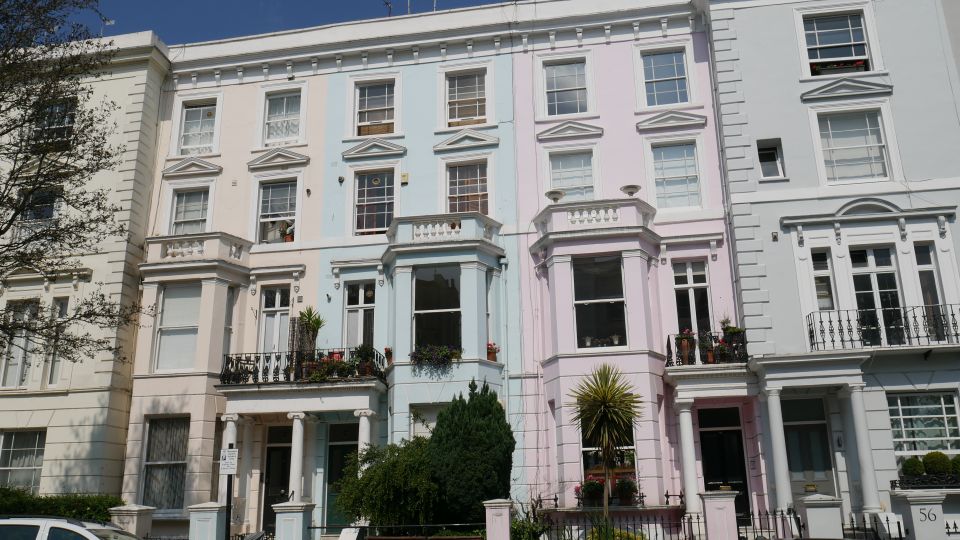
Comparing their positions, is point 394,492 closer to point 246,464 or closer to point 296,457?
point 296,457

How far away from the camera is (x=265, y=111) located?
2425 cm

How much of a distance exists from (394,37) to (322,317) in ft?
28.6

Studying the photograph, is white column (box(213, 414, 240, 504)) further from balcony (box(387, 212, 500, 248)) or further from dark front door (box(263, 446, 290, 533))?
balcony (box(387, 212, 500, 248))

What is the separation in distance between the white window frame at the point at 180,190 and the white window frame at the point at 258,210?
4.08 ft

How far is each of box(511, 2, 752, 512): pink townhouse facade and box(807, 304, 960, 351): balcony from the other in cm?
188

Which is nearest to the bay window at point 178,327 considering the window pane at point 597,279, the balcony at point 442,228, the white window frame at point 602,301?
the balcony at point 442,228

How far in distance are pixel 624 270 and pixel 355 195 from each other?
27.0 ft

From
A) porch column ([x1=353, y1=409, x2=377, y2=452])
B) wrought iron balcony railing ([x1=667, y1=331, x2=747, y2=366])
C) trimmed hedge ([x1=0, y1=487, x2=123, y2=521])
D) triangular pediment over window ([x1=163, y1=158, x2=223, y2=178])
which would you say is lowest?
trimmed hedge ([x1=0, y1=487, x2=123, y2=521])

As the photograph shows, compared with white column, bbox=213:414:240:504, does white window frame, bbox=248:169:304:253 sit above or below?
above

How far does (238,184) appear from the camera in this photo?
23375 mm

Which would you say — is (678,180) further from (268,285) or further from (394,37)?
(268,285)

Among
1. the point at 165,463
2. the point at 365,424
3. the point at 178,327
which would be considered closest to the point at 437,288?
the point at 365,424

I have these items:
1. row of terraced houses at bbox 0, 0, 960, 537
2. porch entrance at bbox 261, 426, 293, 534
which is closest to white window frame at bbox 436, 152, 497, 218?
row of terraced houses at bbox 0, 0, 960, 537

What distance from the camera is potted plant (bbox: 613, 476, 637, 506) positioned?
696 inches
